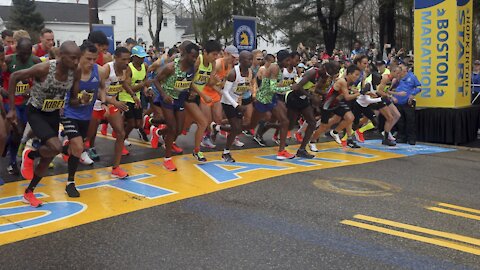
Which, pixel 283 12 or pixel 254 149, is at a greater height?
pixel 283 12

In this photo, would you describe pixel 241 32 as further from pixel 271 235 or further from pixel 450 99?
pixel 271 235

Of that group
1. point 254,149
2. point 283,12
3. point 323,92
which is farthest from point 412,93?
point 283,12

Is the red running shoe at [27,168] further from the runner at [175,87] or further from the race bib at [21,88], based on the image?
the runner at [175,87]

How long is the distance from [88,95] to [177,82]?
1.57m

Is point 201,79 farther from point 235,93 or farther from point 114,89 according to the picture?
point 114,89

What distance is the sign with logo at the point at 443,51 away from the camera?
10.2 metres

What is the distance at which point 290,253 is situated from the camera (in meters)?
4.04

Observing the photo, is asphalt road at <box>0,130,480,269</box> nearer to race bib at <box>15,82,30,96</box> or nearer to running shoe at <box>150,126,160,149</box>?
race bib at <box>15,82,30,96</box>

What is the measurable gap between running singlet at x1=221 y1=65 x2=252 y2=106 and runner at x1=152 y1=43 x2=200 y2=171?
0.89 metres

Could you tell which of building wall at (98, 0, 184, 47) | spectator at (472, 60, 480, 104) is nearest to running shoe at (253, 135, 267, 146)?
spectator at (472, 60, 480, 104)

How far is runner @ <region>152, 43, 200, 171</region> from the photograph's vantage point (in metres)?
6.94

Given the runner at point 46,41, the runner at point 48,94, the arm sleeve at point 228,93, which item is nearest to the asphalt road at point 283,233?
the runner at point 48,94

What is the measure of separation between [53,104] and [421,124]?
8.33m

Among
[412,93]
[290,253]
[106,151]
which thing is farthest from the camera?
[412,93]
